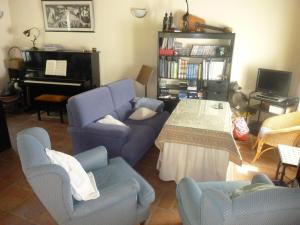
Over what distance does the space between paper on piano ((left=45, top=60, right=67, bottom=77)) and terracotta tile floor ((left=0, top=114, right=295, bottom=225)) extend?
119cm

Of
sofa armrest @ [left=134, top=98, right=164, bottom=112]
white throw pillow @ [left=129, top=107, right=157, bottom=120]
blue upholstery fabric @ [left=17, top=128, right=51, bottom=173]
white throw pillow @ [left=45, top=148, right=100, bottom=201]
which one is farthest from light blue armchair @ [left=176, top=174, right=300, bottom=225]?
sofa armrest @ [left=134, top=98, right=164, bottom=112]

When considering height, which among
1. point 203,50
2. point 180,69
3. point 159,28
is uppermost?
point 159,28

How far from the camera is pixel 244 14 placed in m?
Answer: 3.81

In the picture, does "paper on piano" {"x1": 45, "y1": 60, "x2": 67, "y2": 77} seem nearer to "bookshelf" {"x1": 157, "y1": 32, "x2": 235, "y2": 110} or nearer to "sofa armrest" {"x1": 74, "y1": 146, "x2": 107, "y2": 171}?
"bookshelf" {"x1": 157, "y1": 32, "x2": 235, "y2": 110}

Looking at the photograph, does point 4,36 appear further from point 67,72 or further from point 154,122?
point 154,122

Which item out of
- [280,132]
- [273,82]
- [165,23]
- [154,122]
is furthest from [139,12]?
[280,132]

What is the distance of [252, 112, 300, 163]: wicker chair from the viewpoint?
2809 mm

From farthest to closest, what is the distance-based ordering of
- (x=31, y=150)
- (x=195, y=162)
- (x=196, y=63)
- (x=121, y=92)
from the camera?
(x=196, y=63) → (x=121, y=92) → (x=195, y=162) → (x=31, y=150)

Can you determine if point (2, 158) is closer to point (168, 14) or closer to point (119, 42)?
point (119, 42)

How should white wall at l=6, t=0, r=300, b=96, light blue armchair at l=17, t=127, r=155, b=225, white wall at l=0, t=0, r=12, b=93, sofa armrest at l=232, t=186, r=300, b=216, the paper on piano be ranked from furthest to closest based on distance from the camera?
white wall at l=0, t=0, r=12, b=93 < the paper on piano < white wall at l=6, t=0, r=300, b=96 < light blue armchair at l=17, t=127, r=155, b=225 < sofa armrest at l=232, t=186, r=300, b=216

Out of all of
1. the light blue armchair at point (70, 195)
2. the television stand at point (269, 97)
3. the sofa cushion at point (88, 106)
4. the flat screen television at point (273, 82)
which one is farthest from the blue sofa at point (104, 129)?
the flat screen television at point (273, 82)

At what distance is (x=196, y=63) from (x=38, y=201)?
9.91ft

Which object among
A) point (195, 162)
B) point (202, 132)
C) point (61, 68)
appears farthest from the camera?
point (61, 68)

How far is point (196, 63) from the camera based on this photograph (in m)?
4.07
